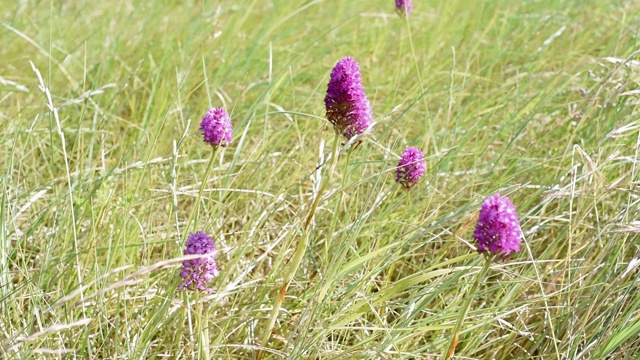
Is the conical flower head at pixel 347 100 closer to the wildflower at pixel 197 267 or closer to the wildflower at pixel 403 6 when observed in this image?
the wildflower at pixel 197 267

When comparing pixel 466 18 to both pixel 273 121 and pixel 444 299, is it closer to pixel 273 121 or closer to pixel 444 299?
pixel 273 121

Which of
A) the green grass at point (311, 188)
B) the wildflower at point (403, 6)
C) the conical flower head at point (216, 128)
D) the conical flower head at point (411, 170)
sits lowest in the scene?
the green grass at point (311, 188)

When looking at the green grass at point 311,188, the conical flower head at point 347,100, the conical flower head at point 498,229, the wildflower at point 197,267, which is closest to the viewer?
the conical flower head at point 498,229

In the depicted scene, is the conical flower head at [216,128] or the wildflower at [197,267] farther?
the conical flower head at [216,128]

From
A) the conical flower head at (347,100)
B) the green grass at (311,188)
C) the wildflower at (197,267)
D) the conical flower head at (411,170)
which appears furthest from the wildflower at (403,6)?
the wildflower at (197,267)

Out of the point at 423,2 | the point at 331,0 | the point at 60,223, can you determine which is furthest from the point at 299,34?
the point at 60,223

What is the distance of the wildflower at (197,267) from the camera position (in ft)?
5.19

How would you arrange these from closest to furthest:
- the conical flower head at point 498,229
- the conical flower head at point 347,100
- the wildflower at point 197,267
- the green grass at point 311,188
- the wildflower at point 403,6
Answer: the conical flower head at point 498,229 < the wildflower at point 197,267 < the conical flower head at point 347,100 < the green grass at point 311,188 < the wildflower at point 403,6

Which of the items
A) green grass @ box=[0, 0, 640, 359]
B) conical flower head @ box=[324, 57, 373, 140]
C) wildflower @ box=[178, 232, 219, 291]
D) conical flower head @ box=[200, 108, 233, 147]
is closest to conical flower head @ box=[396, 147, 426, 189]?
green grass @ box=[0, 0, 640, 359]

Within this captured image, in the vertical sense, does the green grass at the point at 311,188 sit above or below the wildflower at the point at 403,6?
below

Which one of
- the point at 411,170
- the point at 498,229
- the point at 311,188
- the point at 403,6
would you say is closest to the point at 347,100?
the point at 411,170

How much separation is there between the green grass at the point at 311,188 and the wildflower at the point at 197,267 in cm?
7

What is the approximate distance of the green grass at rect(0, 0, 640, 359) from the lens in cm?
179

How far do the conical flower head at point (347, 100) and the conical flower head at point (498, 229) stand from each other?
0.38 metres
